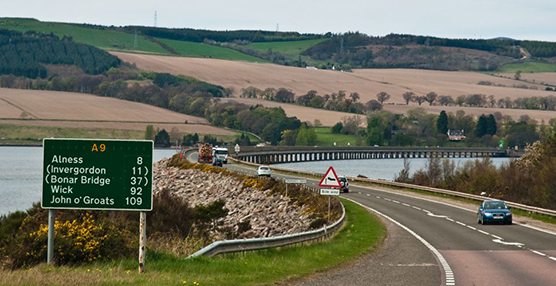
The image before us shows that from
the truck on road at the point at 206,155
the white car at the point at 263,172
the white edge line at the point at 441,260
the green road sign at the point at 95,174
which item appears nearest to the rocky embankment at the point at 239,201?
the white car at the point at 263,172

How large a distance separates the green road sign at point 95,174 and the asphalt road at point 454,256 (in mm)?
5051

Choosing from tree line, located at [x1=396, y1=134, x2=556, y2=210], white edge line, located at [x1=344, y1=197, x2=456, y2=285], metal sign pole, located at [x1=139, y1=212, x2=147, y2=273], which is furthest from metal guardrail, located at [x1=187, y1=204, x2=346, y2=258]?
tree line, located at [x1=396, y1=134, x2=556, y2=210]

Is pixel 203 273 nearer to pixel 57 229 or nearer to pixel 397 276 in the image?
pixel 57 229

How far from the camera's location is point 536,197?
229 ft

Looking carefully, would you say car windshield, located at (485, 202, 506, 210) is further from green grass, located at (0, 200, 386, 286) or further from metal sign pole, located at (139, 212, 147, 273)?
metal sign pole, located at (139, 212, 147, 273)

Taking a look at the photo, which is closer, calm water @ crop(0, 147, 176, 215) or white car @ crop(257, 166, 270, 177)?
calm water @ crop(0, 147, 176, 215)

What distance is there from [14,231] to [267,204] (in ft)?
125

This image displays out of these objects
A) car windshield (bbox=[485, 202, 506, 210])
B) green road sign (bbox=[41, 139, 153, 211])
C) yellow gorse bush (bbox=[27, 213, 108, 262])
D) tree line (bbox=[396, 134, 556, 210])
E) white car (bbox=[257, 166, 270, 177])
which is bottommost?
white car (bbox=[257, 166, 270, 177])

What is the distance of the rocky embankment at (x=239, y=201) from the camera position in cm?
5912

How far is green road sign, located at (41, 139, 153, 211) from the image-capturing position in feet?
72.0

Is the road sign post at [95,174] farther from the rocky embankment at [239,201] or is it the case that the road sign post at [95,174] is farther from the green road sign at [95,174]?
the rocky embankment at [239,201]

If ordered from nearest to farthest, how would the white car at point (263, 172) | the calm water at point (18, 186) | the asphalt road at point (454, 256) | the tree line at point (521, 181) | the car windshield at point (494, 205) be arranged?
the asphalt road at point (454, 256) → the car windshield at point (494, 205) → the tree line at point (521, 181) → the calm water at point (18, 186) → the white car at point (263, 172)

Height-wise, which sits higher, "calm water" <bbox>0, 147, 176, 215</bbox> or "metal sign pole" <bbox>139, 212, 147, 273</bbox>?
"metal sign pole" <bbox>139, 212, 147, 273</bbox>

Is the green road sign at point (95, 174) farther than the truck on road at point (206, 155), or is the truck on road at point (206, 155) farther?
the truck on road at point (206, 155)
